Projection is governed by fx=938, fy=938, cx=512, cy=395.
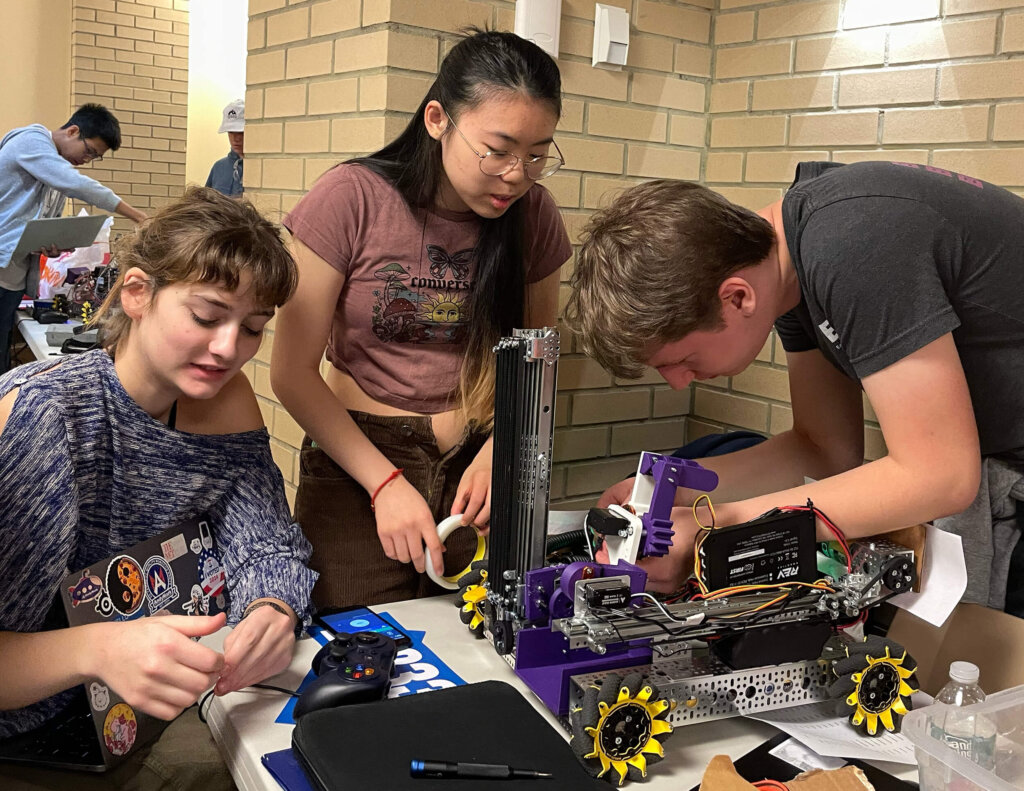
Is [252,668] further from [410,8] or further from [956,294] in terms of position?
[410,8]

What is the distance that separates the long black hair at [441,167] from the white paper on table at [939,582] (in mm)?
766

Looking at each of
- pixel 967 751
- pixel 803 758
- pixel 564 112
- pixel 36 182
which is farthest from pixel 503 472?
pixel 36 182

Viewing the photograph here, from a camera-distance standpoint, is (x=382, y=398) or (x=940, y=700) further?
(x=382, y=398)

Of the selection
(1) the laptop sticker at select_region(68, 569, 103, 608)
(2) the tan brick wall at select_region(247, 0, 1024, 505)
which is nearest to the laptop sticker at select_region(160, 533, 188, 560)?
(1) the laptop sticker at select_region(68, 569, 103, 608)

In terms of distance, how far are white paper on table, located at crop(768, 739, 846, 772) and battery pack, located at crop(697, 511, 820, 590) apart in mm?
182

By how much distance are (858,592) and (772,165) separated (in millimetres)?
1482

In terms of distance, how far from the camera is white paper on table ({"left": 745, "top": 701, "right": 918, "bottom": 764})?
1.03m

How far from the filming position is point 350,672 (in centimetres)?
107

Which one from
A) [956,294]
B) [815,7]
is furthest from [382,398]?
[815,7]

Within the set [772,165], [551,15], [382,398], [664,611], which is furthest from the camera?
[772,165]

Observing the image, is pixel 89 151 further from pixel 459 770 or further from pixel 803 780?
pixel 803 780

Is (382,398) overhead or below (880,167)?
below

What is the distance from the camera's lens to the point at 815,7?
2.21 meters

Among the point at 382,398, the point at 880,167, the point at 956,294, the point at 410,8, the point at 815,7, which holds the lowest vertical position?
the point at 382,398
